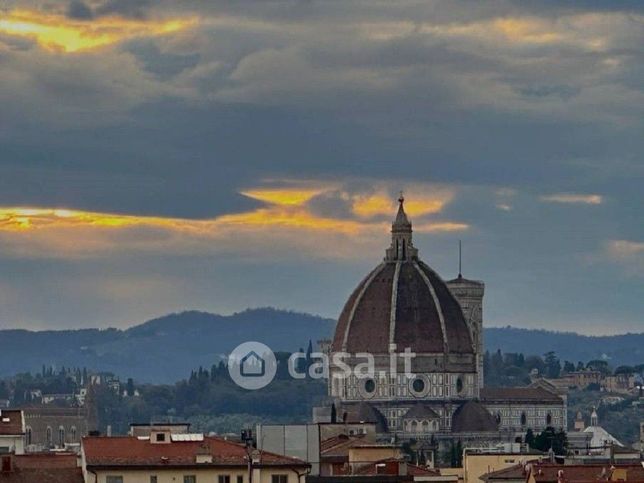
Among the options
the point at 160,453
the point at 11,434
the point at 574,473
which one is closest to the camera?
the point at 160,453

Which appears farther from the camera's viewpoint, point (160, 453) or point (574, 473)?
point (574, 473)

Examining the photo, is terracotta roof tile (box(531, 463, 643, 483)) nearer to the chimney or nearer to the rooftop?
the rooftop

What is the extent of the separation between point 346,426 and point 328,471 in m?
47.5

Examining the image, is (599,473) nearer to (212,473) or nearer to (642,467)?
(642,467)

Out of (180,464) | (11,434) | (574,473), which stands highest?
(11,434)

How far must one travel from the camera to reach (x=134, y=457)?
76875 millimetres

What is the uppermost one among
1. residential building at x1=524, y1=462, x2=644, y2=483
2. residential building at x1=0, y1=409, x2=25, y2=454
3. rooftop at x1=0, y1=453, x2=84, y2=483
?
residential building at x1=0, y1=409, x2=25, y2=454

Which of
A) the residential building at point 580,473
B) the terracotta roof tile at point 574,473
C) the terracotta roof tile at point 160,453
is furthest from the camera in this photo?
the terracotta roof tile at point 574,473

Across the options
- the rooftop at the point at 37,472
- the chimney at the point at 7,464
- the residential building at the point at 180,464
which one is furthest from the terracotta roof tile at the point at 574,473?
the chimney at the point at 7,464

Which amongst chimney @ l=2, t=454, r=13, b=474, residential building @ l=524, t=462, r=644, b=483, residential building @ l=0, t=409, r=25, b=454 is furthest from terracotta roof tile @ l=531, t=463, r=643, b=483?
chimney @ l=2, t=454, r=13, b=474

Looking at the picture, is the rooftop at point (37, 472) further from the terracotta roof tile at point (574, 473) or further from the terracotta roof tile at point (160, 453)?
the terracotta roof tile at point (574, 473)

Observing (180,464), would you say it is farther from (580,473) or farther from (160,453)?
(580,473)

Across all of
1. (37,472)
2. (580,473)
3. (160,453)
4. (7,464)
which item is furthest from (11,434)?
(580,473)

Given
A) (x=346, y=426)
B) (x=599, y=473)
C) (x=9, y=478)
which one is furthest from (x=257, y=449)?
(x=346, y=426)
